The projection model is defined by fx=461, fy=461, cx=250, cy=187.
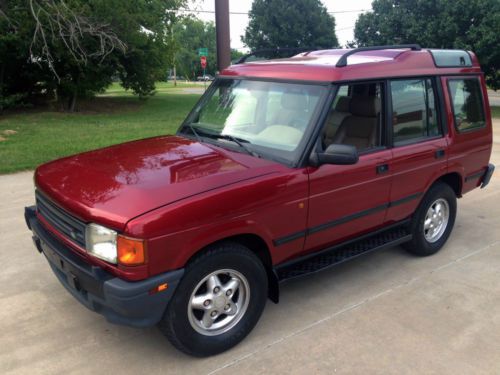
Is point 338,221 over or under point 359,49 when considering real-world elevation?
under

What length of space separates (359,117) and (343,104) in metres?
0.25

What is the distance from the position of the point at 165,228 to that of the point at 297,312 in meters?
1.52

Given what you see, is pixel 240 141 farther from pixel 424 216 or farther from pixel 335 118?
pixel 424 216

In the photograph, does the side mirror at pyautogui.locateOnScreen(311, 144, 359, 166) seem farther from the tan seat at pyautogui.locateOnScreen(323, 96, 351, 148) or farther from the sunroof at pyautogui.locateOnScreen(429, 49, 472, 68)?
the sunroof at pyautogui.locateOnScreen(429, 49, 472, 68)

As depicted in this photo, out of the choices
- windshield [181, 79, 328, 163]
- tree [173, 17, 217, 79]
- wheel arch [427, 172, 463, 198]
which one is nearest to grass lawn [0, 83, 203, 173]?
windshield [181, 79, 328, 163]

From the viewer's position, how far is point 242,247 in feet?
10.1

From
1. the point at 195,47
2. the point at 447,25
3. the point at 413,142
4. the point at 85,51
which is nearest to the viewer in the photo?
the point at 413,142

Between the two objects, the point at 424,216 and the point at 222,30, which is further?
the point at 222,30

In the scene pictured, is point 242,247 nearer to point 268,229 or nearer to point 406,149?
point 268,229

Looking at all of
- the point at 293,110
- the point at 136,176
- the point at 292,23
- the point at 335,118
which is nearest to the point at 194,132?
the point at 293,110

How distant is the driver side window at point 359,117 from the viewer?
379 centimetres

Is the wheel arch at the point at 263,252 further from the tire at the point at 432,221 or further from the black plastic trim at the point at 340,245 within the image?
the tire at the point at 432,221

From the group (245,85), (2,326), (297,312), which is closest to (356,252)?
(297,312)

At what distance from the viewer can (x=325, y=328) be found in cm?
338
